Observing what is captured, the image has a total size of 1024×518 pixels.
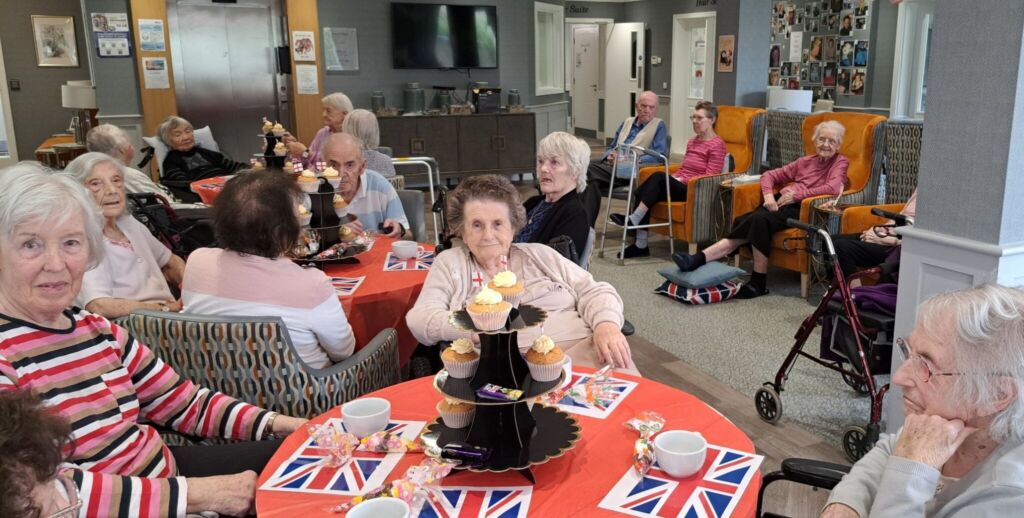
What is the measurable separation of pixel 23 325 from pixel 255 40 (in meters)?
8.29

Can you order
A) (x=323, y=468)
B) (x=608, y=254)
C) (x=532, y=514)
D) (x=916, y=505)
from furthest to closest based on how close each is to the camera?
1. (x=608, y=254)
2. (x=323, y=468)
3. (x=532, y=514)
4. (x=916, y=505)

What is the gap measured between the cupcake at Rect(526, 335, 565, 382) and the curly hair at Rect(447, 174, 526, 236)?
3.51ft

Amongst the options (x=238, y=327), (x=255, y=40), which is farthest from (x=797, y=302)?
(x=255, y=40)

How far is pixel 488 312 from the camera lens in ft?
4.60

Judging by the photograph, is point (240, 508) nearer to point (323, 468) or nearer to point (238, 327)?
point (323, 468)

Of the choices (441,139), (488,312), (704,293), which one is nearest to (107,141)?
(704,293)

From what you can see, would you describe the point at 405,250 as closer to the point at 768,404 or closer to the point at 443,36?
the point at 768,404

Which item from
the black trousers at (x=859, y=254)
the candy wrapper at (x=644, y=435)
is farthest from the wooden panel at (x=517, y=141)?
the candy wrapper at (x=644, y=435)

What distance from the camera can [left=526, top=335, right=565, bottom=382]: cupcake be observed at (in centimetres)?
148

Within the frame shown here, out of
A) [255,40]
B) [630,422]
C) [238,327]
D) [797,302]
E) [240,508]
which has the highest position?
[255,40]

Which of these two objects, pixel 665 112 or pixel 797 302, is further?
pixel 665 112

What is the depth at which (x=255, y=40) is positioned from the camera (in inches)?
359

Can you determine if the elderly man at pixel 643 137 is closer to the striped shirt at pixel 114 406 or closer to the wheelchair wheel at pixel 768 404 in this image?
the wheelchair wheel at pixel 768 404

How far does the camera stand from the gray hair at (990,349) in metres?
1.23
